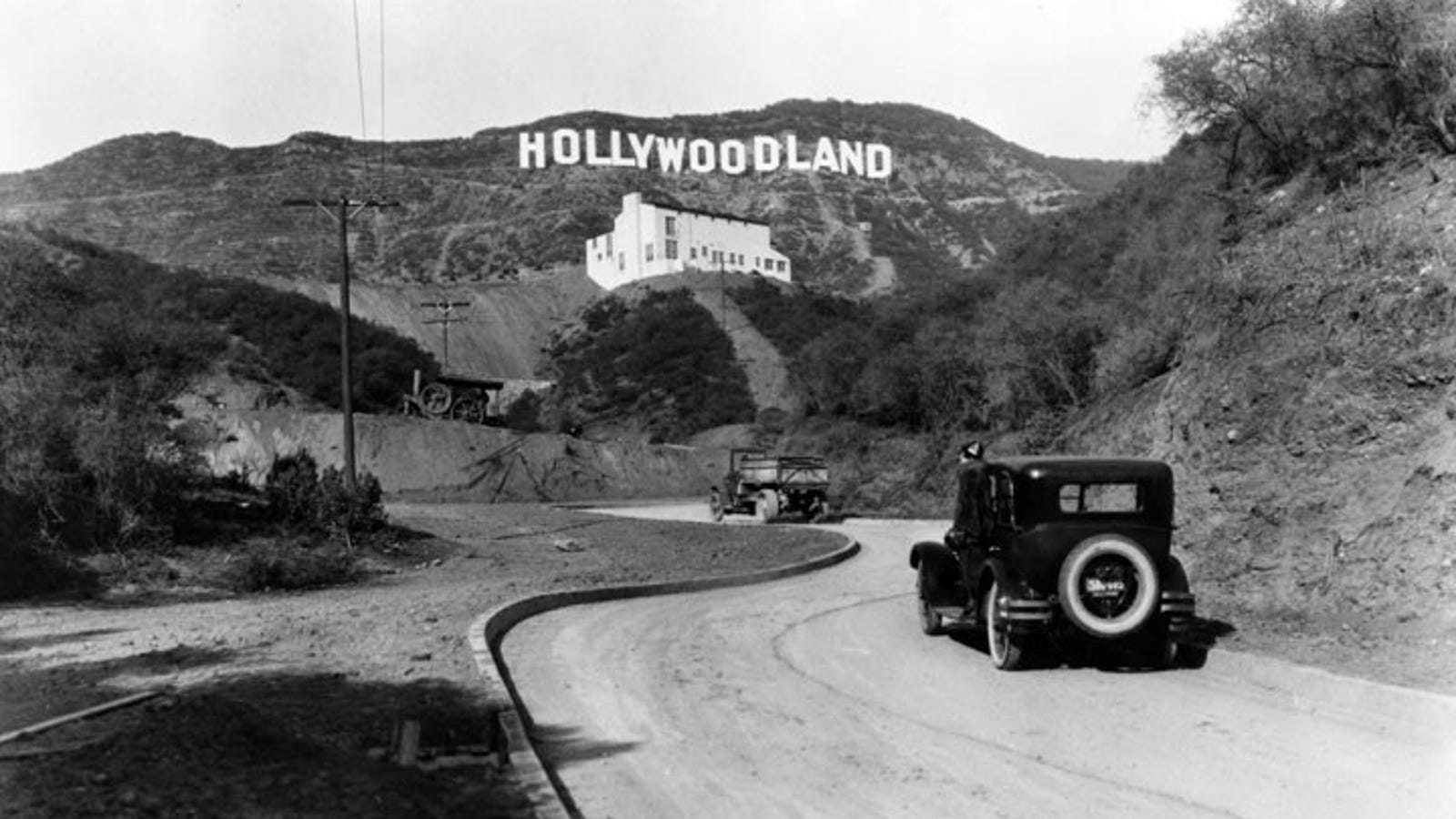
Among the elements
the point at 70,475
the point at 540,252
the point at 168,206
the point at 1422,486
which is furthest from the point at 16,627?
the point at 168,206

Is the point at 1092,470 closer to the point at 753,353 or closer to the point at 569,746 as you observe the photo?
the point at 569,746

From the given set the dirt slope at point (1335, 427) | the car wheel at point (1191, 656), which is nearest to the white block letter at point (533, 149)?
the dirt slope at point (1335, 427)

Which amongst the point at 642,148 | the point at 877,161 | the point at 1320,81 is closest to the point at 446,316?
the point at 1320,81

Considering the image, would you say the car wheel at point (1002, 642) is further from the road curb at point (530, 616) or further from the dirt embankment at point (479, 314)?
the dirt embankment at point (479, 314)

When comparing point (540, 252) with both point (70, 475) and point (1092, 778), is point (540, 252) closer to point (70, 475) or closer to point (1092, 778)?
point (70, 475)

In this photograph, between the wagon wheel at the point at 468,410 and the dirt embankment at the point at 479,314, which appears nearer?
the wagon wheel at the point at 468,410

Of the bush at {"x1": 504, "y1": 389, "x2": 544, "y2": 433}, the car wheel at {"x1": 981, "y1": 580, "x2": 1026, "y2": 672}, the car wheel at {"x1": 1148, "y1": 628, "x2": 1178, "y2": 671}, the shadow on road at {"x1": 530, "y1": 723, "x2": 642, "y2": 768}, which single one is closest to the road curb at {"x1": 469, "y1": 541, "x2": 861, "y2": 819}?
the shadow on road at {"x1": 530, "y1": 723, "x2": 642, "y2": 768}

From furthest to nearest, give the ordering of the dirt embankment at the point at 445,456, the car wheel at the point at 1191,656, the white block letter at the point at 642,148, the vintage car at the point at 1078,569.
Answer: the white block letter at the point at 642,148 < the dirt embankment at the point at 445,456 < the car wheel at the point at 1191,656 < the vintage car at the point at 1078,569
